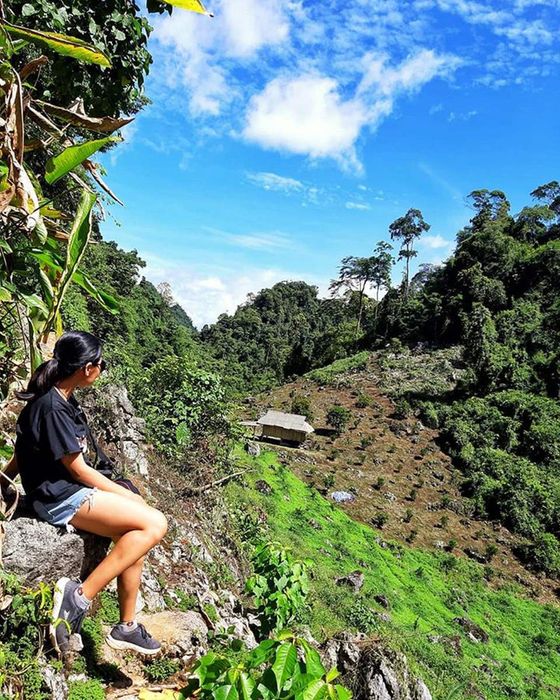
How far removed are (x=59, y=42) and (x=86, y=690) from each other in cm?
222

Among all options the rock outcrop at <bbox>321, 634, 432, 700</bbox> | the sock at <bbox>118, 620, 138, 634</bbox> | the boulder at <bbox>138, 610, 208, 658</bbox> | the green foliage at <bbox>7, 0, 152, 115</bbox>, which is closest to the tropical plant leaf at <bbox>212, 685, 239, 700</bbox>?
the sock at <bbox>118, 620, 138, 634</bbox>

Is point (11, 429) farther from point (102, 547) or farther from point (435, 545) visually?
point (435, 545)

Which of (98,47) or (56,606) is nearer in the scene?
(98,47)

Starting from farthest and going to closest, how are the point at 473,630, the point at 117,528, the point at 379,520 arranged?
1. the point at 379,520
2. the point at 473,630
3. the point at 117,528

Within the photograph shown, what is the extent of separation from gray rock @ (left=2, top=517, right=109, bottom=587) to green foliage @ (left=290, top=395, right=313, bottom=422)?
23.5m

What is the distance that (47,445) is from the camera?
183cm

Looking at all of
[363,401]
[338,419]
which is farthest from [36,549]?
[363,401]

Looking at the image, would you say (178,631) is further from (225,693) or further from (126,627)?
(225,693)

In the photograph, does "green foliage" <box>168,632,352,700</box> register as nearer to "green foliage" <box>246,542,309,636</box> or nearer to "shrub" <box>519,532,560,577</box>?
"green foliage" <box>246,542,309,636</box>

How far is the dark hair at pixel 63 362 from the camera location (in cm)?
189

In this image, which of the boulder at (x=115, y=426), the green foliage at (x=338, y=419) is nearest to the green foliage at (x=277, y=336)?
the green foliage at (x=338, y=419)

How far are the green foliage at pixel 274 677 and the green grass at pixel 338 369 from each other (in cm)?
3036

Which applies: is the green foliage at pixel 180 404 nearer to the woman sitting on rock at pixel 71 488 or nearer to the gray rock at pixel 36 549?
the gray rock at pixel 36 549

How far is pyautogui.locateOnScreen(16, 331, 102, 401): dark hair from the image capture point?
6.21 feet
